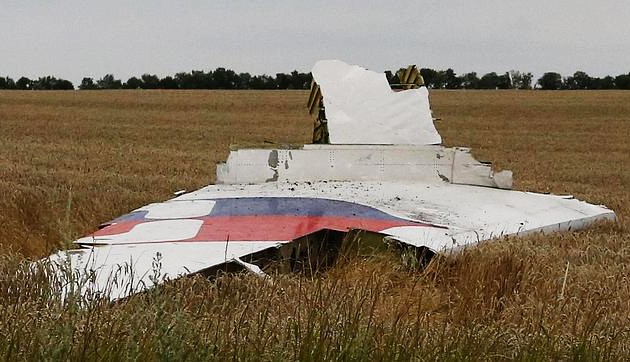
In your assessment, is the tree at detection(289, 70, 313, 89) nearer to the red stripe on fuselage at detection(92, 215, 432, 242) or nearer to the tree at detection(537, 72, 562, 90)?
the tree at detection(537, 72, 562, 90)

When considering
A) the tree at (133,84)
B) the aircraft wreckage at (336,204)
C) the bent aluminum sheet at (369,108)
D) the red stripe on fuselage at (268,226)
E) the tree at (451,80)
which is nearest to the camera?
the aircraft wreckage at (336,204)

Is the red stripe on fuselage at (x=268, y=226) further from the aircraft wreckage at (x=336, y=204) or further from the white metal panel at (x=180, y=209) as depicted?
the white metal panel at (x=180, y=209)

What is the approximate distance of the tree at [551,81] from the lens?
176ft

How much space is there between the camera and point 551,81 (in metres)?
53.5

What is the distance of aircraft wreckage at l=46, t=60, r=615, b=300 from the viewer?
4.19 metres

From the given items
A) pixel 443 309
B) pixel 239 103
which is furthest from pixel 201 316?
pixel 239 103

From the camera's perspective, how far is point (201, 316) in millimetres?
2932

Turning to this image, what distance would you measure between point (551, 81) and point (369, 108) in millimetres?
48841

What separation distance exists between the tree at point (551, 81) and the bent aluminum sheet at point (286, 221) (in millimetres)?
48827

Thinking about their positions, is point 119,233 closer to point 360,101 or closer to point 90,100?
point 360,101

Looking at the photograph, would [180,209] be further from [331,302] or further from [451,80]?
[451,80]

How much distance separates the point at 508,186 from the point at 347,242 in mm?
2632

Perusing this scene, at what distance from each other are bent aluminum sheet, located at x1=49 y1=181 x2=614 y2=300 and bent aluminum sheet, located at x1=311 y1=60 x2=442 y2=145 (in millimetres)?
662

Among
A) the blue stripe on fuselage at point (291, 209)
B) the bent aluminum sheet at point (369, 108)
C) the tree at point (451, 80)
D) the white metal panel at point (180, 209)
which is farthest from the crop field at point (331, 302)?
the tree at point (451, 80)
